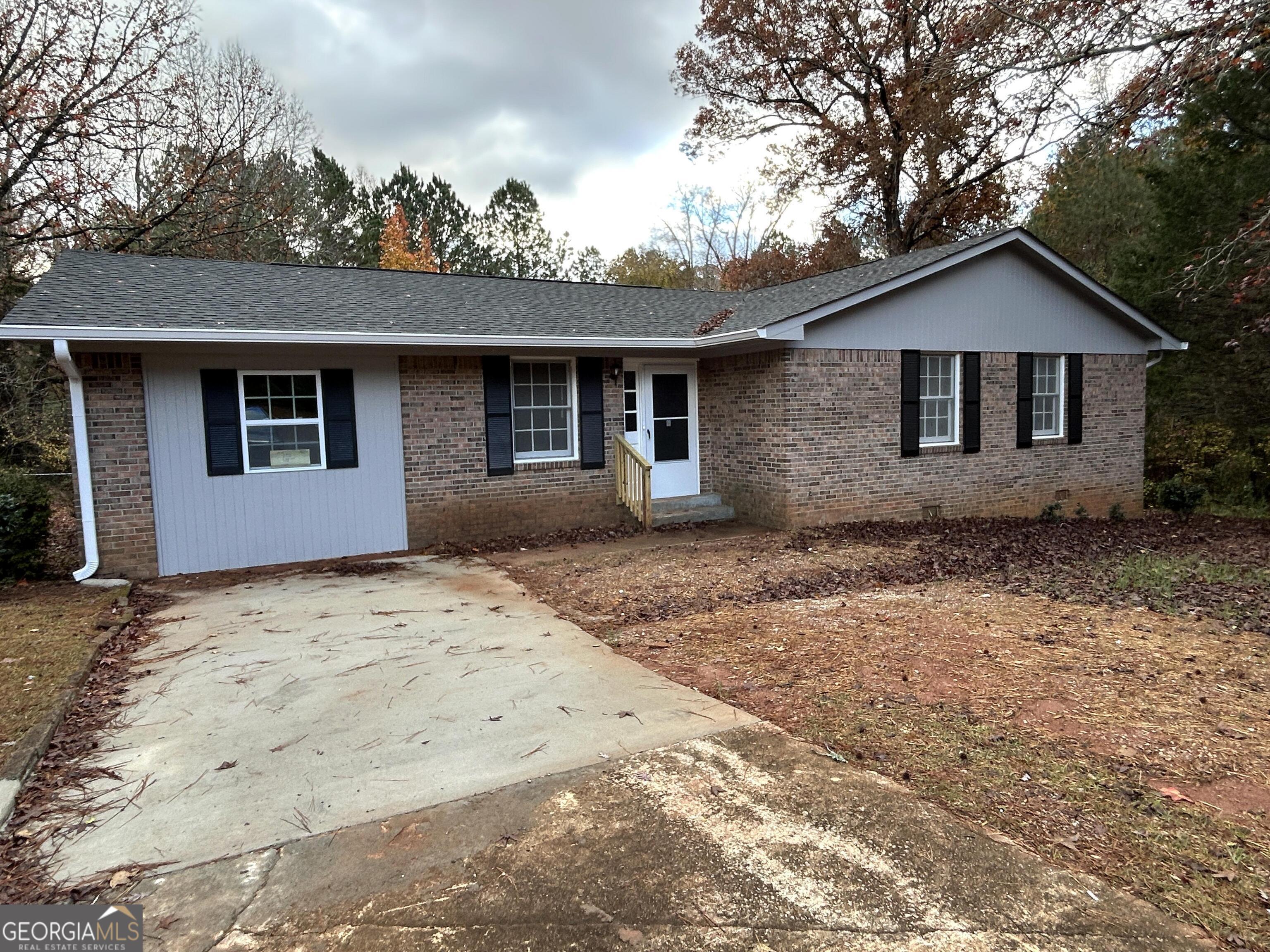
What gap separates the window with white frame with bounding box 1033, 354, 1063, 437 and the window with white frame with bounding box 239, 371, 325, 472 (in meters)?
11.2

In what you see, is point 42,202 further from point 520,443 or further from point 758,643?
point 758,643

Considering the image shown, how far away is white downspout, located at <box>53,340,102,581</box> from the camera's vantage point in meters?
7.67

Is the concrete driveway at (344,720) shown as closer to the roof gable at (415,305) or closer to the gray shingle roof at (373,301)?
the roof gable at (415,305)

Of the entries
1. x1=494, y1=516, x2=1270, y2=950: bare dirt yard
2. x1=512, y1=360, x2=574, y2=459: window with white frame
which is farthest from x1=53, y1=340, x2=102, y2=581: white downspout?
x1=512, y1=360, x2=574, y2=459: window with white frame

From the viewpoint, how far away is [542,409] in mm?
10477

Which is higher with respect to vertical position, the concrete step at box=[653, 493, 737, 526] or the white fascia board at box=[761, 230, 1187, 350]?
the white fascia board at box=[761, 230, 1187, 350]

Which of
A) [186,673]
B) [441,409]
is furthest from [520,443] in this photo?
Answer: [186,673]

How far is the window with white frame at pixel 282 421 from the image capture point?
8672mm

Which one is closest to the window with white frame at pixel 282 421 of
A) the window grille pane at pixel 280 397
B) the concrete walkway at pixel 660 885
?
the window grille pane at pixel 280 397

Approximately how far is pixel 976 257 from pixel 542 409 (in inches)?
277

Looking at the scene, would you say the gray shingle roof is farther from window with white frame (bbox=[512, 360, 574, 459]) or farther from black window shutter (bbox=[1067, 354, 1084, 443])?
black window shutter (bbox=[1067, 354, 1084, 443])

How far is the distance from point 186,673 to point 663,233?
3261 centimetres

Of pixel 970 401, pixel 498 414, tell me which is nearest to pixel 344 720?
pixel 498 414

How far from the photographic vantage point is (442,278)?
12219mm
